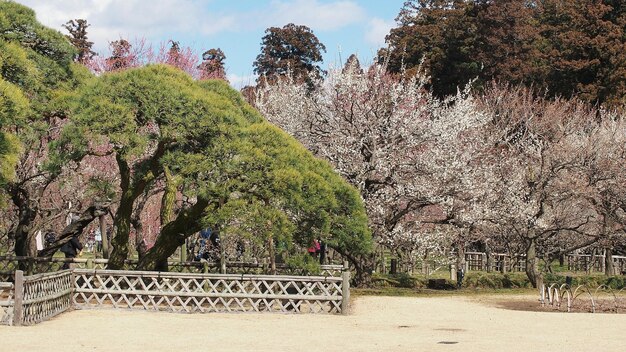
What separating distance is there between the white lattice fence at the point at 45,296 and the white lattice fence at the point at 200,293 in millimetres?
712

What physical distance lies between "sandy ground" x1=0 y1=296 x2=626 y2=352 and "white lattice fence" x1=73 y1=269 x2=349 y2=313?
1.64 ft

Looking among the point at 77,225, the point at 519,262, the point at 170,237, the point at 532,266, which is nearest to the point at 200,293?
the point at 170,237

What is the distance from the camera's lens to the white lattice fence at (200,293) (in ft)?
59.8

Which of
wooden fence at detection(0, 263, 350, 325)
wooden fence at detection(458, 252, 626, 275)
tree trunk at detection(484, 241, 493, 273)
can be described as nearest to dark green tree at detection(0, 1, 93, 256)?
wooden fence at detection(0, 263, 350, 325)

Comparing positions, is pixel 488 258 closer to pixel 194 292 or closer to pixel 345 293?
pixel 345 293

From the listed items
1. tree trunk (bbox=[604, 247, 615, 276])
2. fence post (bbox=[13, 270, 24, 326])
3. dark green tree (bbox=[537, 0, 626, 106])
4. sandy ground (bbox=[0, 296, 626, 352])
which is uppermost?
dark green tree (bbox=[537, 0, 626, 106])

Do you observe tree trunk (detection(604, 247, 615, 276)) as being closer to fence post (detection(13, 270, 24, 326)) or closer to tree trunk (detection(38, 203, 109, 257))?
tree trunk (detection(38, 203, 109, 257))

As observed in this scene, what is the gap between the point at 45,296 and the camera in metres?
15.8

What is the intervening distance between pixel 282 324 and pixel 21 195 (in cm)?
893

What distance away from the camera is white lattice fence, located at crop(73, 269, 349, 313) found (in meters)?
18.2

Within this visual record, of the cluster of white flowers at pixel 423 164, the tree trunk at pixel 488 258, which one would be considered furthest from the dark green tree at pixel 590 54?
the tree trunk at pixel 488 258

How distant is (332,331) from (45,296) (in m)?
5.35

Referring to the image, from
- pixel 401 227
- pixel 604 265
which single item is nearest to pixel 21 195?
pixel 401 227

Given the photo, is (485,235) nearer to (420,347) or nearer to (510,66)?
(510,66)
